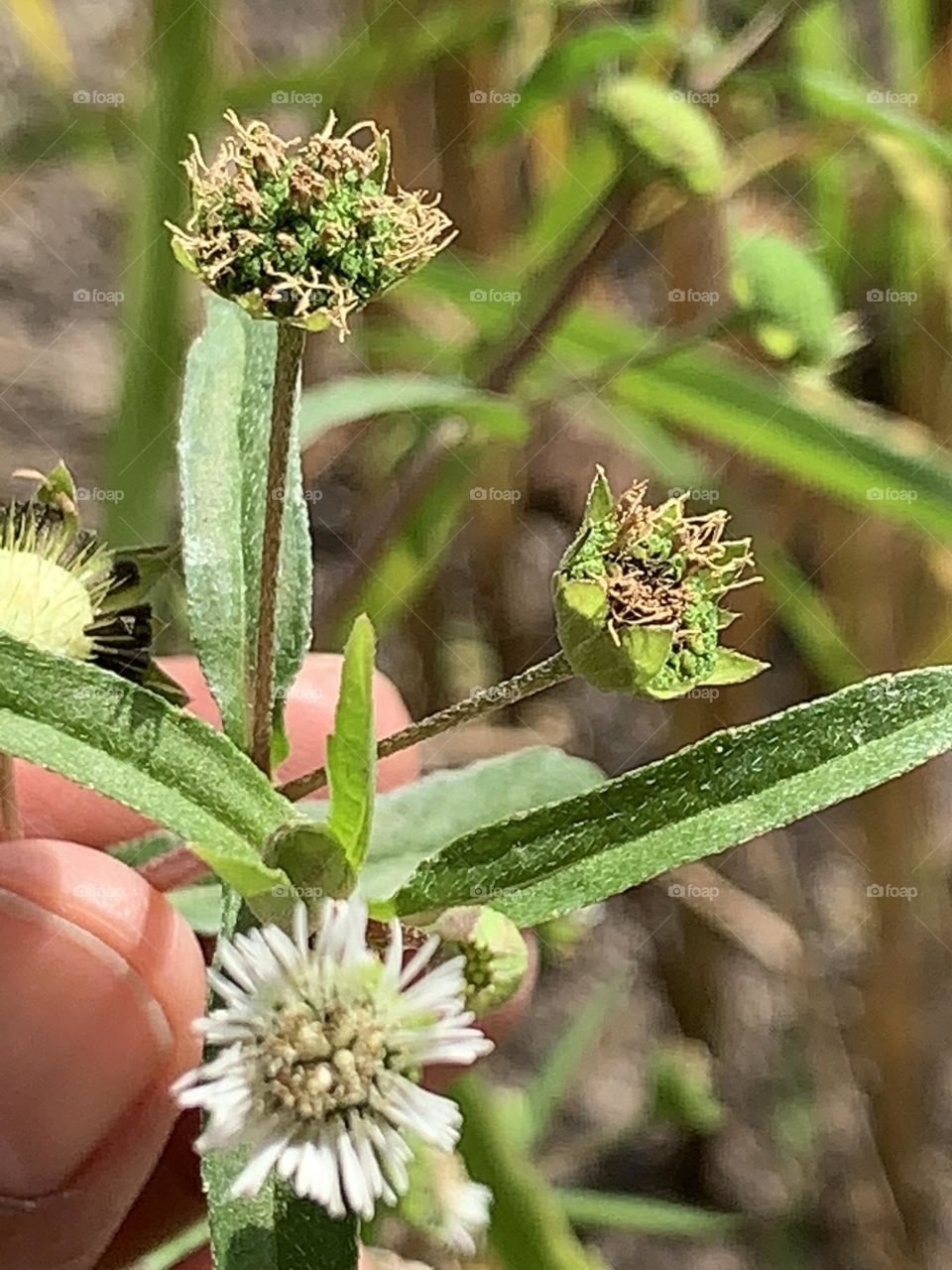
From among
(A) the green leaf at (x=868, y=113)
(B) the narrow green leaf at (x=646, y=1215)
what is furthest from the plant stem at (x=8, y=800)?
(B) the narrow green leaf at (x=646, y=1215)

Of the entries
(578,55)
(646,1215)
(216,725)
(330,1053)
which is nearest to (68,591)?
(330,1053)

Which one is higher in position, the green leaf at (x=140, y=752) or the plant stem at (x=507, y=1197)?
the green leaf at (x=140, y=752)

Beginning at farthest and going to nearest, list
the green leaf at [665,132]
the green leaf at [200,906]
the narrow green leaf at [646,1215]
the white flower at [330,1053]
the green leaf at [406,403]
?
1. the narrow green leaf at [646,1215]
2. the green leaf at [406,403]
3. the green leaf at [665,132]
4. the green leaf at [200,906]
5. the white flower at [330,1053]

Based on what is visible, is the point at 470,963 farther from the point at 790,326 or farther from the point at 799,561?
the point at 799,561

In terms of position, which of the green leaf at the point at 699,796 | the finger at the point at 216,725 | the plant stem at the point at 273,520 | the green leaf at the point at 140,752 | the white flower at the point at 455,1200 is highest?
the finger at the point at 216,725

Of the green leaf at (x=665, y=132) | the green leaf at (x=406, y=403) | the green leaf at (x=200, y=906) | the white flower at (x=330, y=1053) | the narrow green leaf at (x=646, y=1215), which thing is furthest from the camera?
the narrow green leaf at (x=646, y=1215)

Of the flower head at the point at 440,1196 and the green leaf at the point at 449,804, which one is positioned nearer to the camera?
the green leaf at the point at 449,804

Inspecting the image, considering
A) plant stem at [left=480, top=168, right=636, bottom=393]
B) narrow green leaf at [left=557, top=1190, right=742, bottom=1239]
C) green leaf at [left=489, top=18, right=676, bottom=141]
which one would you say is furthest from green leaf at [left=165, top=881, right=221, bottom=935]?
narrow green leaf at [left=557, top=1190, right=742, bottom=1239]

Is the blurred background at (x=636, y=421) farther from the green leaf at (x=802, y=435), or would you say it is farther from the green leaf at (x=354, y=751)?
the green leaf at (x=354, y=751)
